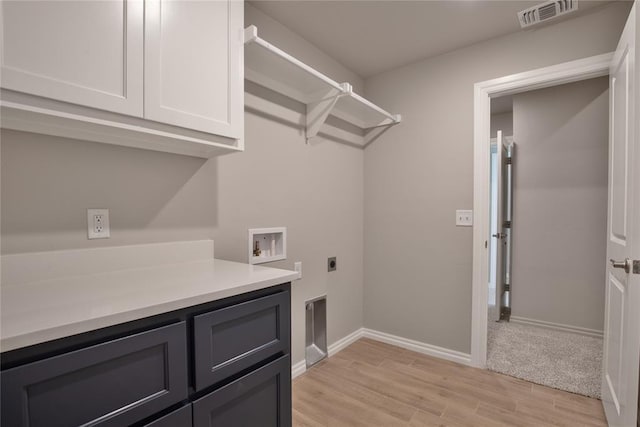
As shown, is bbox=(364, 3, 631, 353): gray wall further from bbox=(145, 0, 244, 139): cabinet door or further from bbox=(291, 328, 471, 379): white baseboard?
bbox=(145, 0, 244, 139): cabinet door

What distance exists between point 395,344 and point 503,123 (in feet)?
10.4

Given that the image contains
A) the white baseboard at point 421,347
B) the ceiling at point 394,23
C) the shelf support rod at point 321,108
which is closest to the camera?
the ceiling at point 394,23

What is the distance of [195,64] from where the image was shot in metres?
1.29

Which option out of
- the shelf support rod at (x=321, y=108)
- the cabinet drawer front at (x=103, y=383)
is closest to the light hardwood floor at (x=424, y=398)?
the cabinet drawer front at (x=103, y=383)

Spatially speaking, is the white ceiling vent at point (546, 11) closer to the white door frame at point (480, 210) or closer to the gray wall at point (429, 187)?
the gray wall at point (429, 187)

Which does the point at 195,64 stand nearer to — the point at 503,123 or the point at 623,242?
the point at 623,242

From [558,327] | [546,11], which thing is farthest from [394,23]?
[558,327]

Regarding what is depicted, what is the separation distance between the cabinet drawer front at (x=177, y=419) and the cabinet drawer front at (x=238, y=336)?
67 mm

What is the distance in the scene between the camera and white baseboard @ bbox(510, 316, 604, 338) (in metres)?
2.96

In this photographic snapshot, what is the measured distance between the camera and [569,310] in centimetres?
308

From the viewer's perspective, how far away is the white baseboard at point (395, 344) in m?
2.41

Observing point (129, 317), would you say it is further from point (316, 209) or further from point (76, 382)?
point (316, 209)

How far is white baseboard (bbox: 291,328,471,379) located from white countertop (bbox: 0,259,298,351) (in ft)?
4.19

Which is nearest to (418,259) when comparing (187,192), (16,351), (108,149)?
(187,192)
